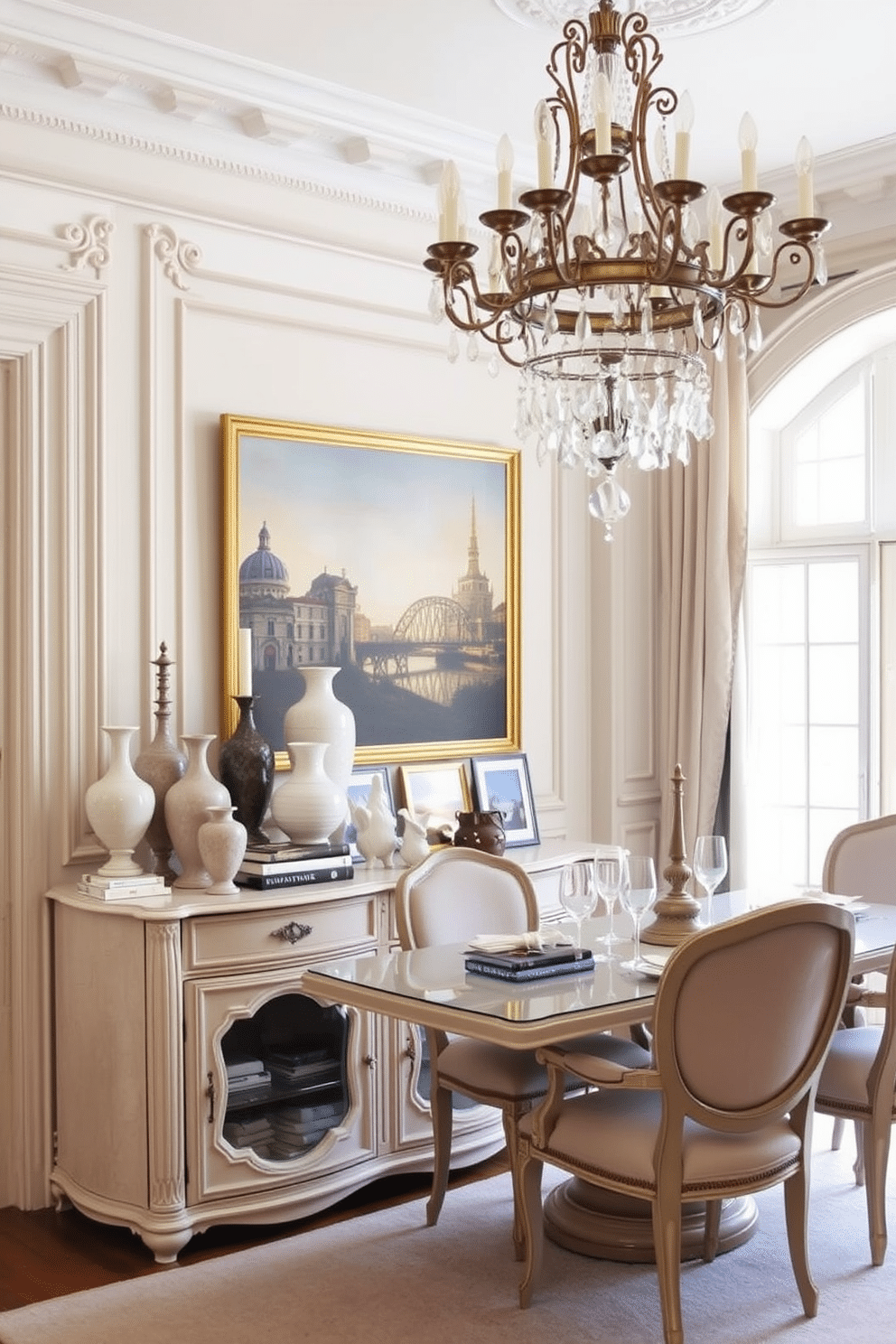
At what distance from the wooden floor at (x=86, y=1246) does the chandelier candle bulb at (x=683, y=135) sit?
2708 millimetres

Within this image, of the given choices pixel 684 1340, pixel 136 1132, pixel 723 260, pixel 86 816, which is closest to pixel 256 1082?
pixel 136 1132

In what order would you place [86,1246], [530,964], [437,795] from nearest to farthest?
[530,964]
[86,1246]
[437,795]

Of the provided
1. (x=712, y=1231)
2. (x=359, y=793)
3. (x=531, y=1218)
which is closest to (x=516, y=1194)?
(x=531, y=1218)

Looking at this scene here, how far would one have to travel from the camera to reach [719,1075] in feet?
9.14

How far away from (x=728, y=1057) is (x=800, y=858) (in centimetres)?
257

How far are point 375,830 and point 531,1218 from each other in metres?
1.35

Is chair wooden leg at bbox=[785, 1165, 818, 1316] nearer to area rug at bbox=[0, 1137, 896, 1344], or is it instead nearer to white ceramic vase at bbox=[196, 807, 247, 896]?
area rug at bbox=[0, 1137, 896, 1344]

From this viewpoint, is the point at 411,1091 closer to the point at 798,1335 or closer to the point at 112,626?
the point at 798,1335

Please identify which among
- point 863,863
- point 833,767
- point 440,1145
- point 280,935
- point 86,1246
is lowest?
point 86,1246

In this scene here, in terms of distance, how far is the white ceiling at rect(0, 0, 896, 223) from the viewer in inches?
140

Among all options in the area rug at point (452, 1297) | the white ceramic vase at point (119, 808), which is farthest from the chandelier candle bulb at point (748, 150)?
the area rug at point (452, 1297)

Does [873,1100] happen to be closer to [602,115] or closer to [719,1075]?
[719,1075]

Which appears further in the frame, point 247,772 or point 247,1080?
point 247,772

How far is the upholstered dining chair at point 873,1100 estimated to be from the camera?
3.29 metres
